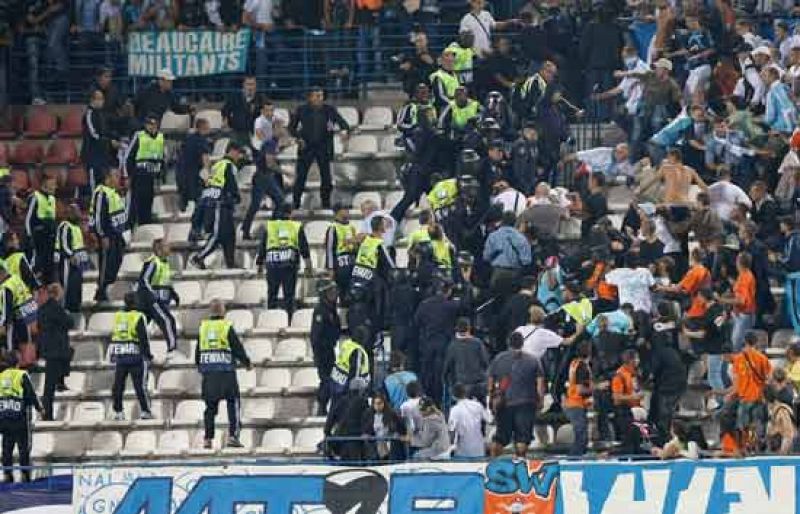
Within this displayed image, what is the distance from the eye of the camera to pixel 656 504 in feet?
115

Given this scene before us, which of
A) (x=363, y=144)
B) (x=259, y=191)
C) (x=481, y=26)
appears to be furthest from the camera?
(x=481, y=26)

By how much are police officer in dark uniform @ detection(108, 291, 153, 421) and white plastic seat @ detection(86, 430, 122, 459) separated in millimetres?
308

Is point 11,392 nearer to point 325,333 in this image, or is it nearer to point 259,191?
point 325,333

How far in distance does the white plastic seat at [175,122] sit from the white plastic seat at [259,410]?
606cm

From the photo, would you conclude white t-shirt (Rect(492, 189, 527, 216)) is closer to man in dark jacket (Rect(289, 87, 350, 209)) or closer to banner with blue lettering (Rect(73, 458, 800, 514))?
man in dark jacket (Rect(289, 87, 350, 209))

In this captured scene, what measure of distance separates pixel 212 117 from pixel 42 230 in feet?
13.4

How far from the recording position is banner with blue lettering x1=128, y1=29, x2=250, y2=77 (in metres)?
46.5

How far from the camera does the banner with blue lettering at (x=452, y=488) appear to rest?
34.8 metres

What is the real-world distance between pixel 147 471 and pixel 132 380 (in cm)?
574

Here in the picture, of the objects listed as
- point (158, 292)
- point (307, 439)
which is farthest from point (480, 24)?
point (307, 439)

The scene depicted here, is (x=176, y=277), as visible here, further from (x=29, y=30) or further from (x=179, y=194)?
(x=29, y=30)

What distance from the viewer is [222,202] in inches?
1667

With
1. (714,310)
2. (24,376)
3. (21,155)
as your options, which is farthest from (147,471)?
(21,155)

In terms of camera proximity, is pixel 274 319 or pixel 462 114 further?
pixel 462 114
